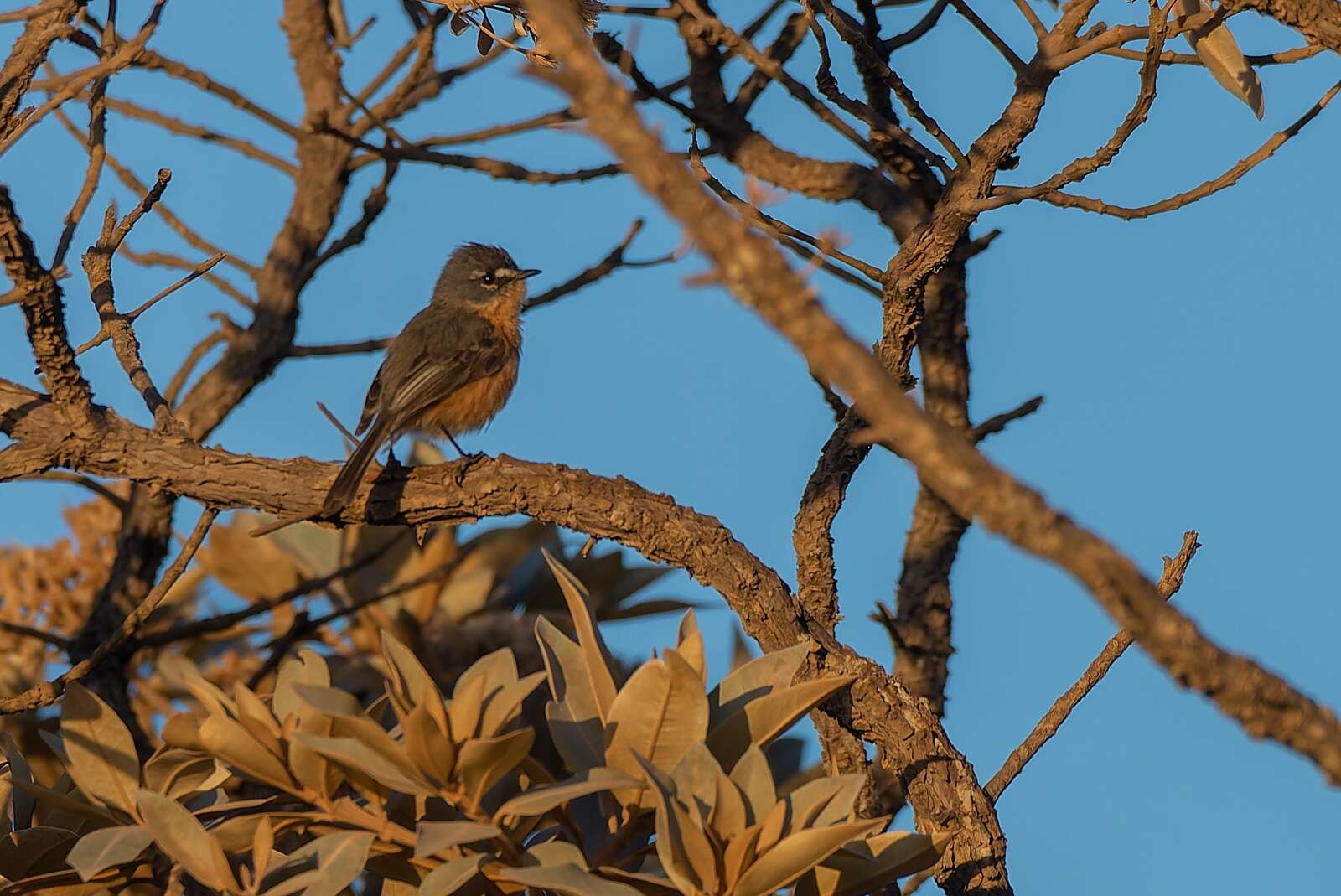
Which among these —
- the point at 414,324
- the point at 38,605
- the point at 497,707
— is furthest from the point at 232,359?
the point at 497,707

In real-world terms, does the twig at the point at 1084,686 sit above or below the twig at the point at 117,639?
below

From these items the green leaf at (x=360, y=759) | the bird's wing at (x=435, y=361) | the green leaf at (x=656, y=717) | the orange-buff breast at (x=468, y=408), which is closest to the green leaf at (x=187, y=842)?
the green leaf at (x=360, y=759)

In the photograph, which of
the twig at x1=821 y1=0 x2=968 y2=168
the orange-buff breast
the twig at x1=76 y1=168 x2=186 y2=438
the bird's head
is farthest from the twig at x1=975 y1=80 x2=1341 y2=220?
the bird's head

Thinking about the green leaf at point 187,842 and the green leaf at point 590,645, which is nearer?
the green leaf at point 187,842

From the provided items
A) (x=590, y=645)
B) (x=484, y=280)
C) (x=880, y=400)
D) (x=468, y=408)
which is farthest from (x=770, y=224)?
(x=484, y=280)

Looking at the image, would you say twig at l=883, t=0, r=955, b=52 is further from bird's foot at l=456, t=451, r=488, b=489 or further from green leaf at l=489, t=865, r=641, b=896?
green leaf at l=489, t=865, r=641, b=896

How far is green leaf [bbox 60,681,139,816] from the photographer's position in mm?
2637

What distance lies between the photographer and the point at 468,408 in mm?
7039

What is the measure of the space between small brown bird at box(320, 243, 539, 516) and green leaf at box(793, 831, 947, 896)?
137 inches

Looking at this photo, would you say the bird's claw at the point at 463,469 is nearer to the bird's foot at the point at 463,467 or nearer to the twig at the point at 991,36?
the bird's foot at the point at 463,467

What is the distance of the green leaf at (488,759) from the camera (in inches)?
88.4

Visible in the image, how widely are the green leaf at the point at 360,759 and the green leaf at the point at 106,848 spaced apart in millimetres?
381

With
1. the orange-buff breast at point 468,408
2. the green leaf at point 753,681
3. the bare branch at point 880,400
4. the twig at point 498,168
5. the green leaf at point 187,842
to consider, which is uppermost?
the orange-buff breast at point 468,408

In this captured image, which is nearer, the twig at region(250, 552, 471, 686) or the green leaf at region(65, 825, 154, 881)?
the green leaf at region(65, 825, 154, 881)
